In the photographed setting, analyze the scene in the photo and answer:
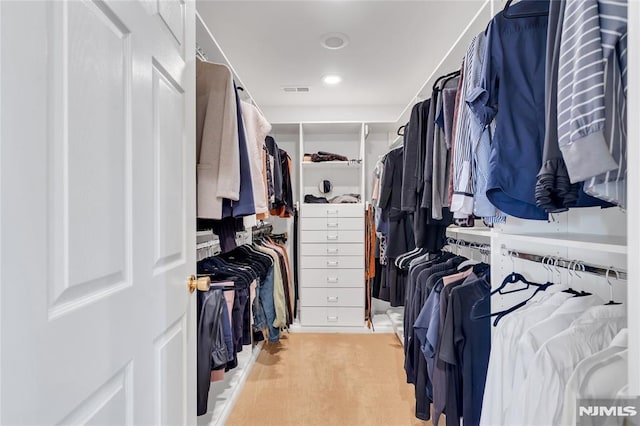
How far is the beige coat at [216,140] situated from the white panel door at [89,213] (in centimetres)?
38

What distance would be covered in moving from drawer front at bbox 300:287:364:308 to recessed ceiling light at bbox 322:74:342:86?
201 cm

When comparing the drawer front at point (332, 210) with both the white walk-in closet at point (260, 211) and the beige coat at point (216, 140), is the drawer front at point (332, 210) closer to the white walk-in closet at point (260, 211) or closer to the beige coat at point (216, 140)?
the white walk-in closet at point (260, 211)

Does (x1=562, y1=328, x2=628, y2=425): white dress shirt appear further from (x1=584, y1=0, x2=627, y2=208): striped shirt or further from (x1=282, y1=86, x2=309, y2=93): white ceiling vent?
(x1=282, y1=86, x2=309, y2=93): white ceiling vent

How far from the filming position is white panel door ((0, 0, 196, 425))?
1.40 feet

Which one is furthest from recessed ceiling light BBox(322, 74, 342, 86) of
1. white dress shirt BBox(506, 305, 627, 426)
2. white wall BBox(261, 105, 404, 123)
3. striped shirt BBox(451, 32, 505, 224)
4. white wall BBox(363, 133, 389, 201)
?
white dress shirt BBox(506, 305, 627, 426)

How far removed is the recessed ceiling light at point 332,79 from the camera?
3020 mm

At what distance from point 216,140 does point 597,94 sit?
47.1 inches

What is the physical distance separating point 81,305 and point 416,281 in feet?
5.54

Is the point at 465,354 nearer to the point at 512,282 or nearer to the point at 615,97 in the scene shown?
the point at 512,282

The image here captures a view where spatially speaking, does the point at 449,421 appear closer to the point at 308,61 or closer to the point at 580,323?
the point at 580,323

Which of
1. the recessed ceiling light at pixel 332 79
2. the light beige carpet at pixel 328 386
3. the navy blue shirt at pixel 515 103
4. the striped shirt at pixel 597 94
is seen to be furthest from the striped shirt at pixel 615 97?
the recessed ceiling light at pixel 332 79

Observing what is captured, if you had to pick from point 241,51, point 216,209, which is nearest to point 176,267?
point 216,209

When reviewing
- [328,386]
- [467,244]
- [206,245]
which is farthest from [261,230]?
[467,244]
